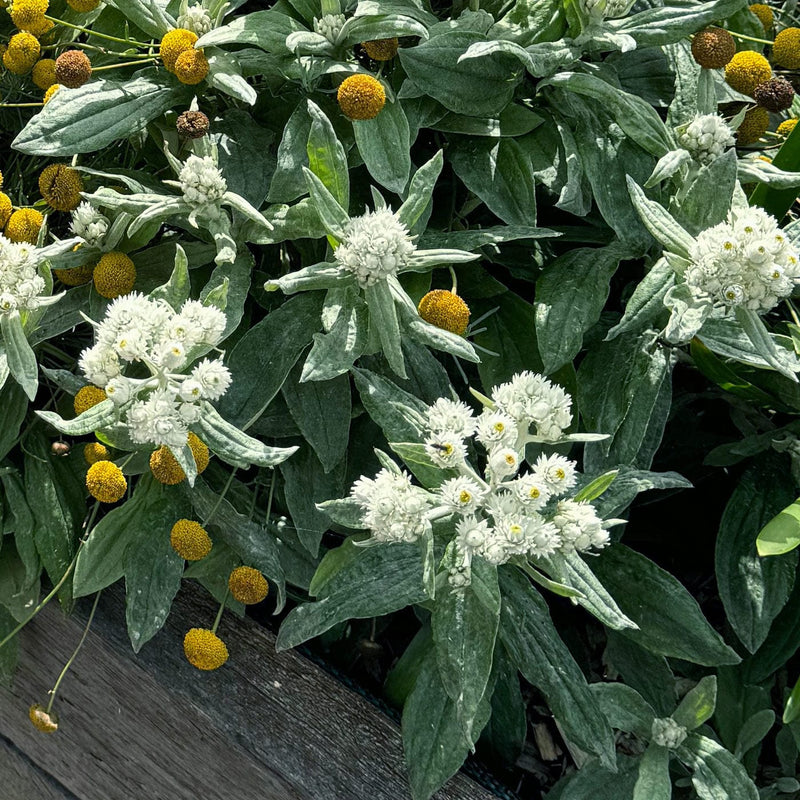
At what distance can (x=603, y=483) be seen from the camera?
97 centimetres

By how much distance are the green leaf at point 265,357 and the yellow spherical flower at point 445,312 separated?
155 mm

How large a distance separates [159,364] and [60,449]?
462 mm

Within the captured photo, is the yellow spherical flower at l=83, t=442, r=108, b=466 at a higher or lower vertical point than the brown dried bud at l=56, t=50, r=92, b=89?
lower

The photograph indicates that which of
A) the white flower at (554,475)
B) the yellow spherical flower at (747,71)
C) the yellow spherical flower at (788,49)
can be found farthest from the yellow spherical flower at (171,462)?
the yellow spherical flower at (788,49)

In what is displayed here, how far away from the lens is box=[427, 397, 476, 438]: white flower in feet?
3.06

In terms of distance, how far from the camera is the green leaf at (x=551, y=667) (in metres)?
1.11

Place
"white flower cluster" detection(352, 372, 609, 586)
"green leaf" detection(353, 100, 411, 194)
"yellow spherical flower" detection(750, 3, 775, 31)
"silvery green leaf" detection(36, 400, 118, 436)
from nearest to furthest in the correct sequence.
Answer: "white flower cluster" detection(352, 372, 609, 586)
"silvery green leaf" detection(36, 400, 118, 436)
"green leaf" detection(353, 100, 411, 194)
"yellow spherical flower" detection(750, 3, 775, 31)

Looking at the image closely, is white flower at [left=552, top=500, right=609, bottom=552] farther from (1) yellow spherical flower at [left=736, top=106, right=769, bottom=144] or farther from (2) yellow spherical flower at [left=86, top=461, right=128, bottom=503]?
(1) yellow spherical flower at [left=736, top=106, right=769, bottom=144]

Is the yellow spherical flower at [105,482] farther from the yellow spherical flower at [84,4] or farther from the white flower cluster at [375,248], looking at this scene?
the yellow spherical flower at [84,4]

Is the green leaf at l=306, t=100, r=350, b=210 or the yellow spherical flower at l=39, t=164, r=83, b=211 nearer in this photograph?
the green leaf at l=306, t=100, r=350, b=210

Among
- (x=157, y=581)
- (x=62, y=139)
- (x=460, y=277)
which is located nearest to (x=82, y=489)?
(x=157, y=581)

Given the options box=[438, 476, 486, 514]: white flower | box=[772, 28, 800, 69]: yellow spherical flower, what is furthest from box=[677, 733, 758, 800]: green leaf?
box=[772, 28, 800, 69]: yellow spherical flower

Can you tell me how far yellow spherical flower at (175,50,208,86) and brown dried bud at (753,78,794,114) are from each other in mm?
656

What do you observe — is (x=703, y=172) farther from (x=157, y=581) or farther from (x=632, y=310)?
(x=157, y=581)
